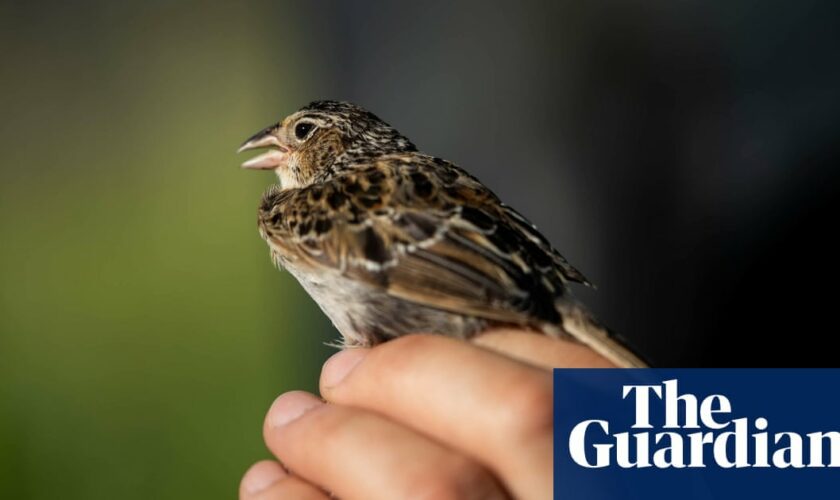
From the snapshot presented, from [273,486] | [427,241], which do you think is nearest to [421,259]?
[427,241]

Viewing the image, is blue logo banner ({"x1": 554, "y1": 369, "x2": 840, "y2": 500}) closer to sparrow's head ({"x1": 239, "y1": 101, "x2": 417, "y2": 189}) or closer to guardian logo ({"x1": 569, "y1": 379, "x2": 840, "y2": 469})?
guardian logo ({"x1": 569, "y1": 379, "x2": 840, "y2": 469})

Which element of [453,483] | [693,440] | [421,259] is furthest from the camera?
[693,440]

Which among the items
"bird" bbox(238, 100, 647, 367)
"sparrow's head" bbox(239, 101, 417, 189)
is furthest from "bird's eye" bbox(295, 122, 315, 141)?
"bird" bbox(238, 100, 647, 367)

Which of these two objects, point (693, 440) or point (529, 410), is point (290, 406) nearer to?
point (529, 410)

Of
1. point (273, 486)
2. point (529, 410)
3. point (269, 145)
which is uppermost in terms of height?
point (269, 145)

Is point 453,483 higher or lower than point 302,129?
lower

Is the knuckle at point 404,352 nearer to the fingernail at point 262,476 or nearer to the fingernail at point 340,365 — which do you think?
the fingernail at point 340,365
